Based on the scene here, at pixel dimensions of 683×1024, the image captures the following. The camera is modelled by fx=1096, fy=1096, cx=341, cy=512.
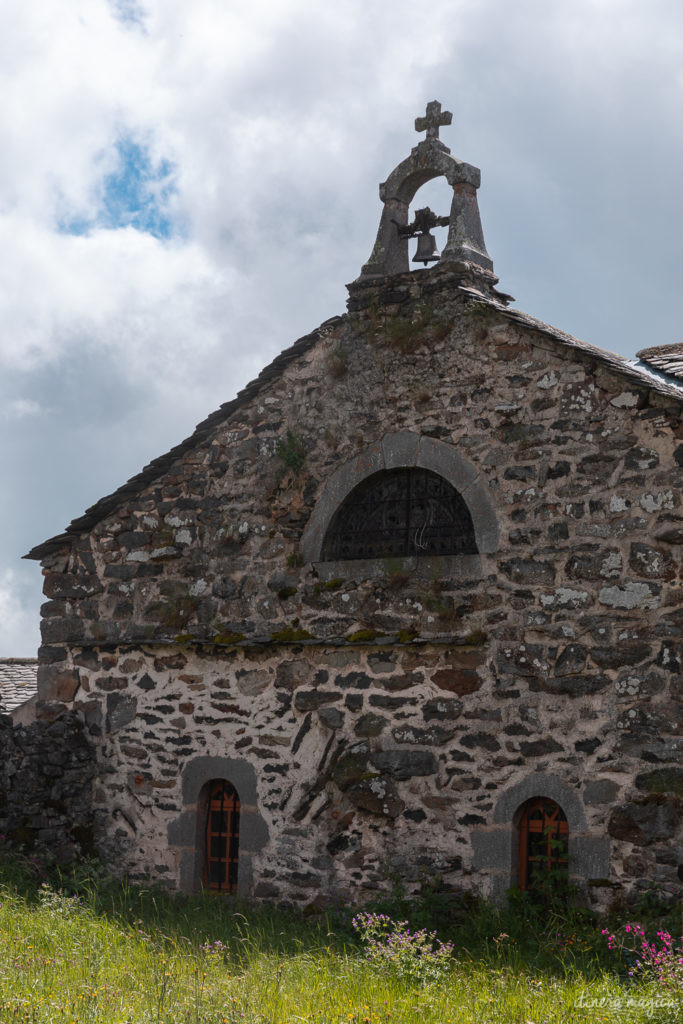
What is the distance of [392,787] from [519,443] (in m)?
2.96

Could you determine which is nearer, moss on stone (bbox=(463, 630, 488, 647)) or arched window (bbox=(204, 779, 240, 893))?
moss on stone (bbox=(463, 630, 488, 647))

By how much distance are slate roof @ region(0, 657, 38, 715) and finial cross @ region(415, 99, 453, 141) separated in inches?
300

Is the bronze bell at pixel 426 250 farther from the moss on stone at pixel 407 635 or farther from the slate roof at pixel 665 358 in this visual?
the moss on stone at pixel 407 635

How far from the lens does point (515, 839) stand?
836 cm

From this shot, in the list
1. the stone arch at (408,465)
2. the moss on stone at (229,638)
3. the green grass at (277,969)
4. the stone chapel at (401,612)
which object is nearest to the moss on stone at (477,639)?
the stone chapel at (401,612)

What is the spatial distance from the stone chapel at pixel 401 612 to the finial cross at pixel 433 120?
0.05 m

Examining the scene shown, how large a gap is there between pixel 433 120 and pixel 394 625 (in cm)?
488

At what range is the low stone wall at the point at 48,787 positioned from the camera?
9.79 metres

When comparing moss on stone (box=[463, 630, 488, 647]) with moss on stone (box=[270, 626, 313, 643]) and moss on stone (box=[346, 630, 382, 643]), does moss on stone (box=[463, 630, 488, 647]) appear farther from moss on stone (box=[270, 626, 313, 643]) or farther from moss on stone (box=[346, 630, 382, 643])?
moss on stone (box=[270, 626, 313, 643])

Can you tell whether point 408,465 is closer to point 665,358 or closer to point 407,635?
point 407,635

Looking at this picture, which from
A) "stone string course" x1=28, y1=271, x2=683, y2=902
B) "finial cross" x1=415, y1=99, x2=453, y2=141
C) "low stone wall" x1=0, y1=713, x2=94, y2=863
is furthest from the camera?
"finial cross" x1=415, y1=99, x2=453, y2=141

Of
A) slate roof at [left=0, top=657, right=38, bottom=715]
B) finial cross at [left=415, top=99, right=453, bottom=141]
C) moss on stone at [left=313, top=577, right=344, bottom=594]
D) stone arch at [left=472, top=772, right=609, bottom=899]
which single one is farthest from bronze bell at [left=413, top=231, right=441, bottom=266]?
slate roof at [left=0, top=657, right=38, bottom=715]

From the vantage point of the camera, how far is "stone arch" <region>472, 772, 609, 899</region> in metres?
7.99

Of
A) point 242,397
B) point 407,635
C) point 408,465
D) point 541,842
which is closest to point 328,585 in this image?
point 407,635
